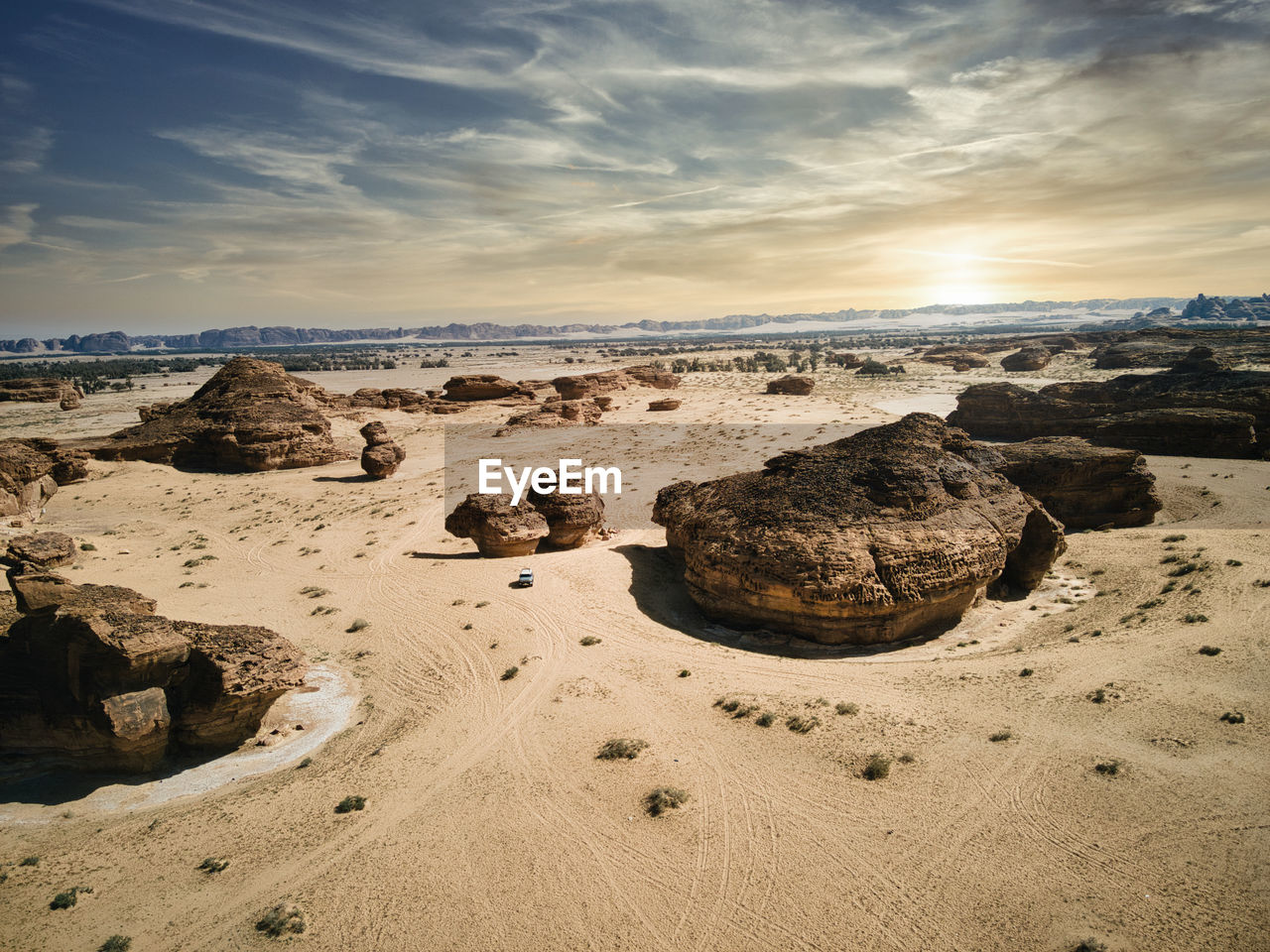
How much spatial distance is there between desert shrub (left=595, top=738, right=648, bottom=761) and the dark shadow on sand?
4.60 metres

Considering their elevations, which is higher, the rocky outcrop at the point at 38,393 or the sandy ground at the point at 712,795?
the rocky outcrop at the point at 38,393

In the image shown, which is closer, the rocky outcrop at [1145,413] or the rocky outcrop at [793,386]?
the rocky outcrop at [1145,413]

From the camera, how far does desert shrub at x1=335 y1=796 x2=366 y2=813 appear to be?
9156mm

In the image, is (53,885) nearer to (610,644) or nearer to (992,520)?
(610,644)

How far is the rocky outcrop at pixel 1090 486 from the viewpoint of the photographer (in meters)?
21.5

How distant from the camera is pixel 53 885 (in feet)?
25.7

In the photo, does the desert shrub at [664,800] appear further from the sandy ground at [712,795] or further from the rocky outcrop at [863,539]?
the rocky outcrop at [863,539]

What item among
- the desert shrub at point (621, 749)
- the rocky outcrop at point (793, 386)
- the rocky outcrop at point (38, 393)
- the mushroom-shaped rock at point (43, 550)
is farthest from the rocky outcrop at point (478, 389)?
the desert shrub at point (621, 749)

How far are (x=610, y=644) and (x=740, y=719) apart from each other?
420cm

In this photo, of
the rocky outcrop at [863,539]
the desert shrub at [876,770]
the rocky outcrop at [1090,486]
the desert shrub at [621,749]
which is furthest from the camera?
the rocky outcrop at [1090,486]

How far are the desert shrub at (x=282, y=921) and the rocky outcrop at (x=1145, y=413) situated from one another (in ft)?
128

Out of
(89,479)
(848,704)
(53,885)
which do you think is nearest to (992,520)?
(848,704)

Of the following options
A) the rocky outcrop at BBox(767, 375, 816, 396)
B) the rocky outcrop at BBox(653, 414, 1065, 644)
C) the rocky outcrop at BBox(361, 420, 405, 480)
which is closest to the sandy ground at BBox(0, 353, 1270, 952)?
the rocky outcrop at BBox(653, 414, 1065, 644)

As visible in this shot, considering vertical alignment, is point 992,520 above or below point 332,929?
above
